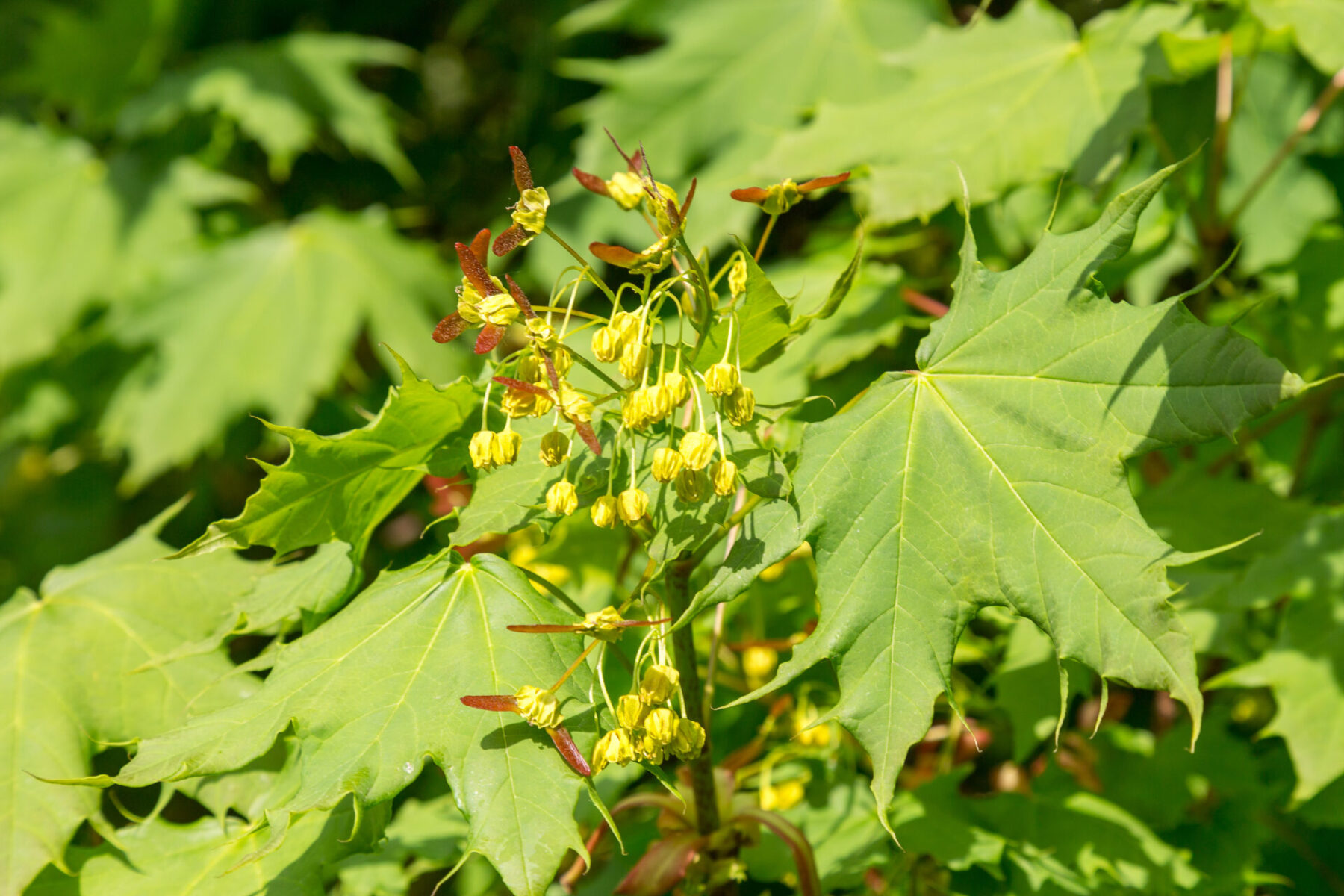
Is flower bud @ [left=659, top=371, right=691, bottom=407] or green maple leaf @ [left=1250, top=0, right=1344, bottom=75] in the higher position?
flower bud @ [left=659, top=371, right=691, bottom=407]

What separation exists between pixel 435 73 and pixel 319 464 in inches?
118

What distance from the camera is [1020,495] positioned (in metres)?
0.80

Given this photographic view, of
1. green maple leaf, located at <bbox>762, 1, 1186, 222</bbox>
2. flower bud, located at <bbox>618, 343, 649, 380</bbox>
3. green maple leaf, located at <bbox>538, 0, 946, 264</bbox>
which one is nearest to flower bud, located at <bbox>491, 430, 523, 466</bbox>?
flower bud, located at <bbox>618, 343, 649, 380</bbox>

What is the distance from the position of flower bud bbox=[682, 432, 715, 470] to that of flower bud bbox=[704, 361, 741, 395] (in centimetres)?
3

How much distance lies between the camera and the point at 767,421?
2.82 ft

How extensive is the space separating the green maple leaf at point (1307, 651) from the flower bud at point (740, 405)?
2.27 ft

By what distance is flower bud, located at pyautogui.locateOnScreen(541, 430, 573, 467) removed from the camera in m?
0.79

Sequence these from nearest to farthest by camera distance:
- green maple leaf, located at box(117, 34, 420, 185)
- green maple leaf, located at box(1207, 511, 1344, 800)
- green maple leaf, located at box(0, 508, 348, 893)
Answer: green maple leaf, located at box(0, 508, 348, 893) < green maple leaf, located at box(1207, 511, 1344, 800) < green maple leaf, located at box(117, 34, 420, 185)

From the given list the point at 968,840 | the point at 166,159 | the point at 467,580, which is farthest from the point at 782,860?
the point at 166,159

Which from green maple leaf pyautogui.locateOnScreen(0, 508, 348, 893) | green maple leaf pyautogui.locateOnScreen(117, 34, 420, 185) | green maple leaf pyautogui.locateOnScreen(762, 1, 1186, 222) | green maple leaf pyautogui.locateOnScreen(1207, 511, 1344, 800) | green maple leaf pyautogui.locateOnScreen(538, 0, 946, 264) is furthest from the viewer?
green maple leaf pyautogui.locateOnScreen(117, 34, 420, 185)

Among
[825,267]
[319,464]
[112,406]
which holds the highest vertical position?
[319,464]

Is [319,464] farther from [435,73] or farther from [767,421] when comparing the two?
[435,73]

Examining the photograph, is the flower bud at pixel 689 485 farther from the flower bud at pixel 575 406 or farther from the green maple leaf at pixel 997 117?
the green maple leaf at pixel 997 117

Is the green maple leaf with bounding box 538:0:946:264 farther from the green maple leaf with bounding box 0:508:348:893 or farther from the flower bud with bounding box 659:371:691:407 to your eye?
the flower bud with bounding box 659:371:691:407
